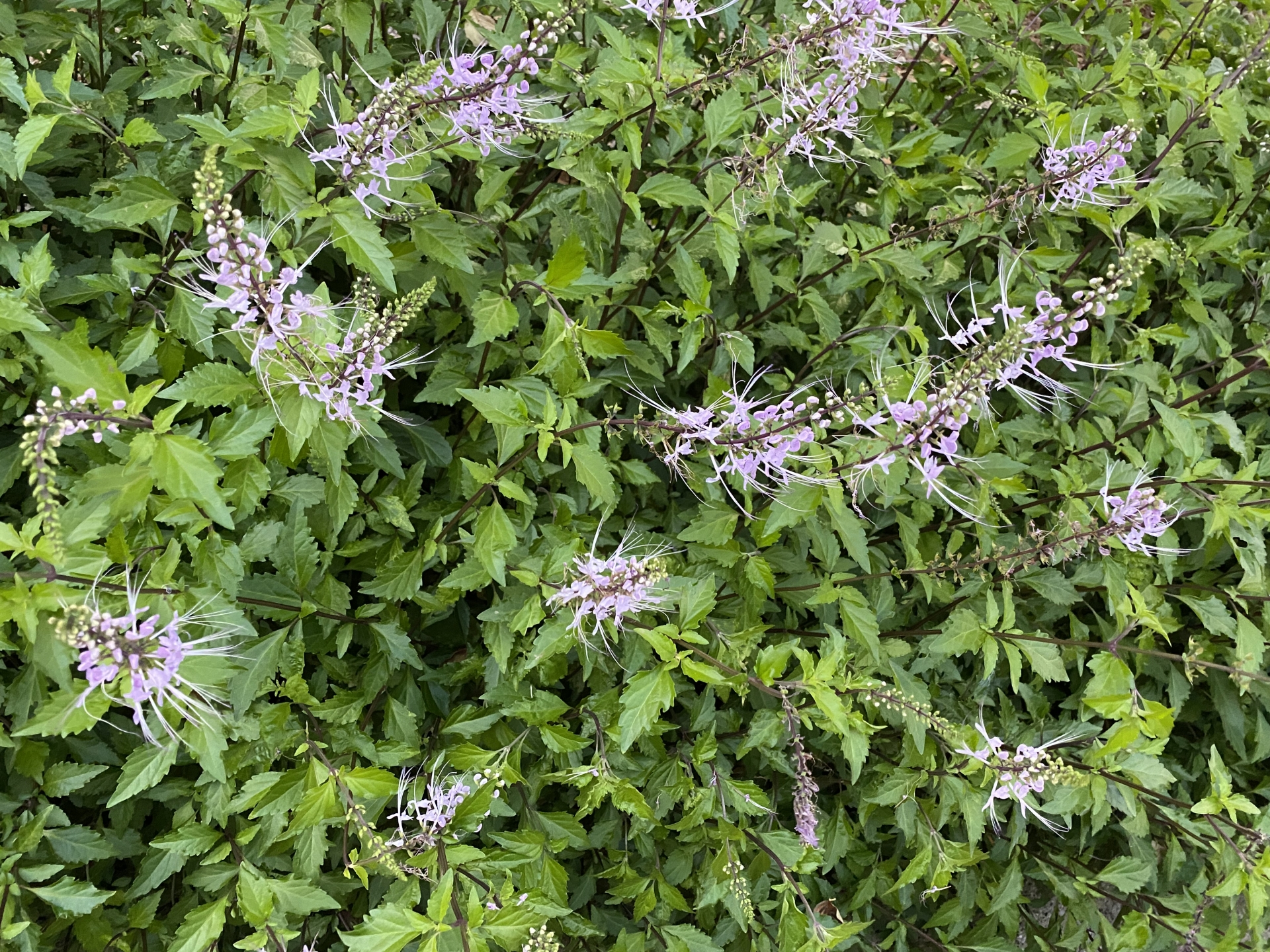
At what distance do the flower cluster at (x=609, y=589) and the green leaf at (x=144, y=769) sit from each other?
33.8 inches

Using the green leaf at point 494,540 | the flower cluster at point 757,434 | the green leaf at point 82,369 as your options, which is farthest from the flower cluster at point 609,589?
the green leaf at point 82,369

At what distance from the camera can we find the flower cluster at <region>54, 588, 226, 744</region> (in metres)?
1.34

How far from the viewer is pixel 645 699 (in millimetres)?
1848

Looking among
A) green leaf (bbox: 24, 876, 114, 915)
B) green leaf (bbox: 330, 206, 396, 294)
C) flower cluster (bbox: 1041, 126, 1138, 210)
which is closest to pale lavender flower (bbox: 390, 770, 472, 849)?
green leaf (bbox: 24, 876, 114, 915)

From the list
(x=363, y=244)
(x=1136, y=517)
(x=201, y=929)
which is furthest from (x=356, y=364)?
(x=1136, y=517)

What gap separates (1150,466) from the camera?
2648mm

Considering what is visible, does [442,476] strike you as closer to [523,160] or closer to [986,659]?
[523,160]

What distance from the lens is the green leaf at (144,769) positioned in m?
1.67

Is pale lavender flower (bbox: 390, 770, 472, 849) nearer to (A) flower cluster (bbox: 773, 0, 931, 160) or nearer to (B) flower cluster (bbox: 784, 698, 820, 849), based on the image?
(B) flower cluster (bbox: 784, 698, 820, 849)

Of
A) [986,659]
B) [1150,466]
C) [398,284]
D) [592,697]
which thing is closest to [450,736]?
[592,697]

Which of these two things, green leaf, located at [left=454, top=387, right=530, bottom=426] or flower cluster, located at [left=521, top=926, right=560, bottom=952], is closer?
flower cluster, located at [left=521, top=926, right=560, bottom=952]

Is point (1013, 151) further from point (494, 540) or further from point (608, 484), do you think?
point (494, 540)

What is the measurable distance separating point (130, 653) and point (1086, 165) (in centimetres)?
264

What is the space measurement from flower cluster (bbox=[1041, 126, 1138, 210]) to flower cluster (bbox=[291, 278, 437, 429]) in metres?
1.89
